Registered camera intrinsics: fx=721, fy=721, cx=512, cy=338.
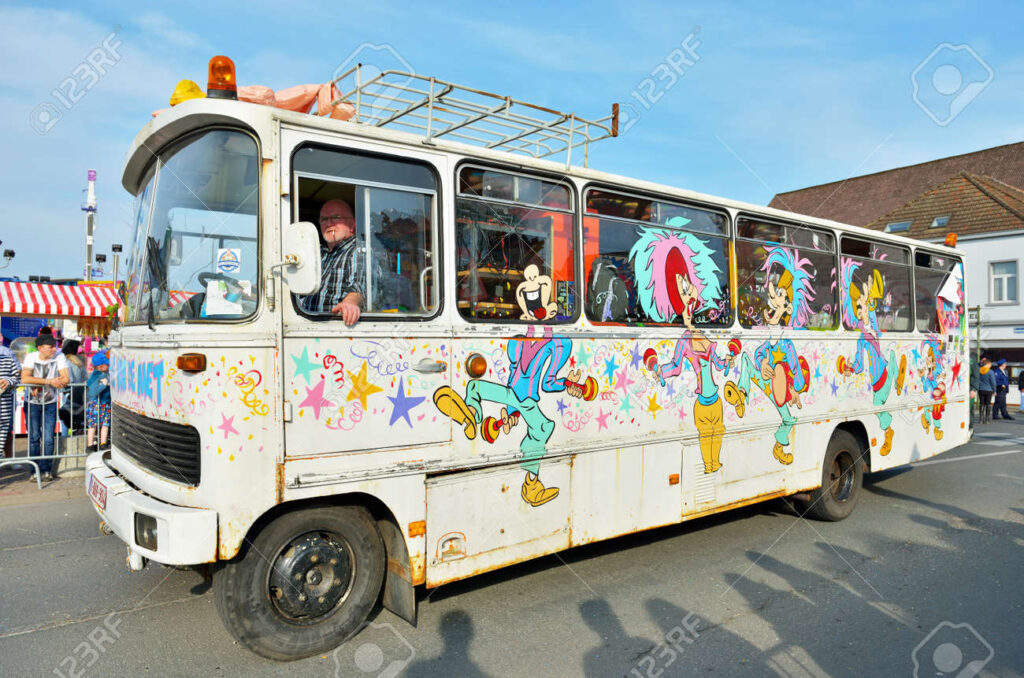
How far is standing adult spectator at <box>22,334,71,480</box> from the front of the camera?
29.0ft

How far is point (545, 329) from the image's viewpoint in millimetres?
4805

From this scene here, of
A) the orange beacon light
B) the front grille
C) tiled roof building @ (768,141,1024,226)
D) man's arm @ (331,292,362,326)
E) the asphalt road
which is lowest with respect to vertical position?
the asphalt road

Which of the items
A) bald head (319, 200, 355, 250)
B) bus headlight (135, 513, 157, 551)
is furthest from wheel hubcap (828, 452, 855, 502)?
bus headlight (135, 513, 157, 551)

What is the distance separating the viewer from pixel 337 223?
4020 mm

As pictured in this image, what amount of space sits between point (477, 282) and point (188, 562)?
2204 millimetres

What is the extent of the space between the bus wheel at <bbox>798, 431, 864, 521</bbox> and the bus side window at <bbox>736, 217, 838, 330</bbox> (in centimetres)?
125

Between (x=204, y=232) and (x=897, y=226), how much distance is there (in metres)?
32.6

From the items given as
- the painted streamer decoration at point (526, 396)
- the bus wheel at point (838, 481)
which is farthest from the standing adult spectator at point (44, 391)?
the bus wheel at point (838, 481)

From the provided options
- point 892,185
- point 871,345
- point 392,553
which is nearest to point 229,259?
point 392,553

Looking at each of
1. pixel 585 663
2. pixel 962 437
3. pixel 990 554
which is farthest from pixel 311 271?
pixel 962 437

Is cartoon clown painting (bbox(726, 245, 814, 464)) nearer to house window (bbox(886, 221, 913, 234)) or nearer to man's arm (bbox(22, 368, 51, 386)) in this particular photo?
man's arm (bbox(22, 368, 51, 386))

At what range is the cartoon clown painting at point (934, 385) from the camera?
341 inches

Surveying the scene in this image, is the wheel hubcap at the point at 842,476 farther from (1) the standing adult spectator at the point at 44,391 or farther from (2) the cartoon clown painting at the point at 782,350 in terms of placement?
(1) the standing adult spectator at the point at 44,391

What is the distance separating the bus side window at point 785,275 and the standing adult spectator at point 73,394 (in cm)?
818
